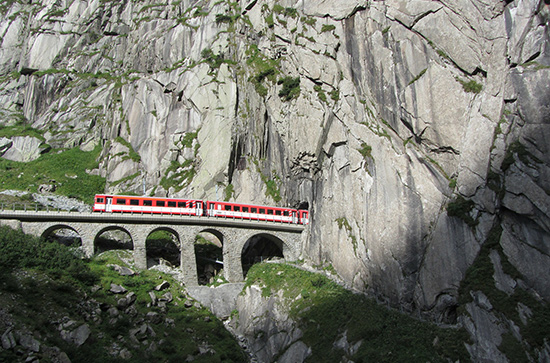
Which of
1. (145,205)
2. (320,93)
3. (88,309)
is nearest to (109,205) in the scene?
(145,205)

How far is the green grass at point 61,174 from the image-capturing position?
182 ft

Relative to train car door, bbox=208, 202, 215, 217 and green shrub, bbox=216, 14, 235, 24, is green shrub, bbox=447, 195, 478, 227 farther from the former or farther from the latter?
green shrub, bbox=216, 14, 235, 24

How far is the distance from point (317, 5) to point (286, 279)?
33.8 m

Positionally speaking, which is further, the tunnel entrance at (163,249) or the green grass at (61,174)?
the green grass at (61,174)

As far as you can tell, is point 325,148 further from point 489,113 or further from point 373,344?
point 373,344

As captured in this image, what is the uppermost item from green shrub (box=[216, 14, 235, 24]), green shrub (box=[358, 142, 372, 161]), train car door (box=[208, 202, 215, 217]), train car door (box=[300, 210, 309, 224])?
green shrub (box=[216, 14, 235, 24])

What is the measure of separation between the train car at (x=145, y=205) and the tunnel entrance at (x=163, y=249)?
3503 millimetres

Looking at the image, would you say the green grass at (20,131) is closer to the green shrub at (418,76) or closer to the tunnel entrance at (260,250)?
the tunnel entrance at (260,250)

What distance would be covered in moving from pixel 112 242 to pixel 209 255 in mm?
10791

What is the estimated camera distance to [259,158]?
5209cm

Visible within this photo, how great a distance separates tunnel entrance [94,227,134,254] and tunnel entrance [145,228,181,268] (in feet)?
7.44

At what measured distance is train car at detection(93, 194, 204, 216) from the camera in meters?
39.4

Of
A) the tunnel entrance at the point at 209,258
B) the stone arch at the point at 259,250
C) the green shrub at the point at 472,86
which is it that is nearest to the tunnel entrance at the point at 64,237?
the tunnel entrance at the point at 209,258

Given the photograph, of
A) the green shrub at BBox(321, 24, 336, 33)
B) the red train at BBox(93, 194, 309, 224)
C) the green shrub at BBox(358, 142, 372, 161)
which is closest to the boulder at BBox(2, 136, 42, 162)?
the red train at BBox(93, 194, 309, 224)
